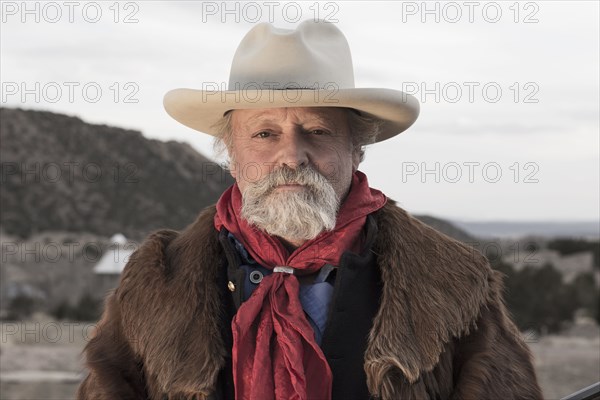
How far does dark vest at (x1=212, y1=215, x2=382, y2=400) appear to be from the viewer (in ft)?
8.13

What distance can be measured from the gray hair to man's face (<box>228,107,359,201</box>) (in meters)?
0.08

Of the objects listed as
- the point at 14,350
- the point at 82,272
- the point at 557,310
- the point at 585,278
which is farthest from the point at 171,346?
the point at 82,272

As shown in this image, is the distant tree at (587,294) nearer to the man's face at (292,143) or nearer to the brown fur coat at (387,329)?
the brown fur coat at (387,329)

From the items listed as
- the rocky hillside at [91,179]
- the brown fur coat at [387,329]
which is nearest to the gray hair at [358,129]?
the brown fur coat at [387,329]

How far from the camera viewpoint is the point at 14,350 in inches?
579

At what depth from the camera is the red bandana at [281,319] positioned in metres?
2.43

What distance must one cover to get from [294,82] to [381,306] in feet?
2.27

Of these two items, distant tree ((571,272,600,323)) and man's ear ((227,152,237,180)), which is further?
distant tree ((571,272,600,323))

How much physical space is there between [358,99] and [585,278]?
69.2 ft

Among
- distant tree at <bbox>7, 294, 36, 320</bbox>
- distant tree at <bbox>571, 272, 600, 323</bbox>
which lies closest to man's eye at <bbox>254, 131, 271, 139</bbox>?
distant tree at <bbox>571, 272, 600, 323</bbox>

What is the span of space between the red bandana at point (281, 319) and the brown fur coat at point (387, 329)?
0.29ft

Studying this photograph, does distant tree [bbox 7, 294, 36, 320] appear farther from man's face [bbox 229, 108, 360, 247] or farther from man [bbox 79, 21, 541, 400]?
man's face [bbox 229, 108, 360, 247]

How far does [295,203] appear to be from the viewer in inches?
97.7

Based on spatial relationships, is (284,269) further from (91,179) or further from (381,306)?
(91,179)
